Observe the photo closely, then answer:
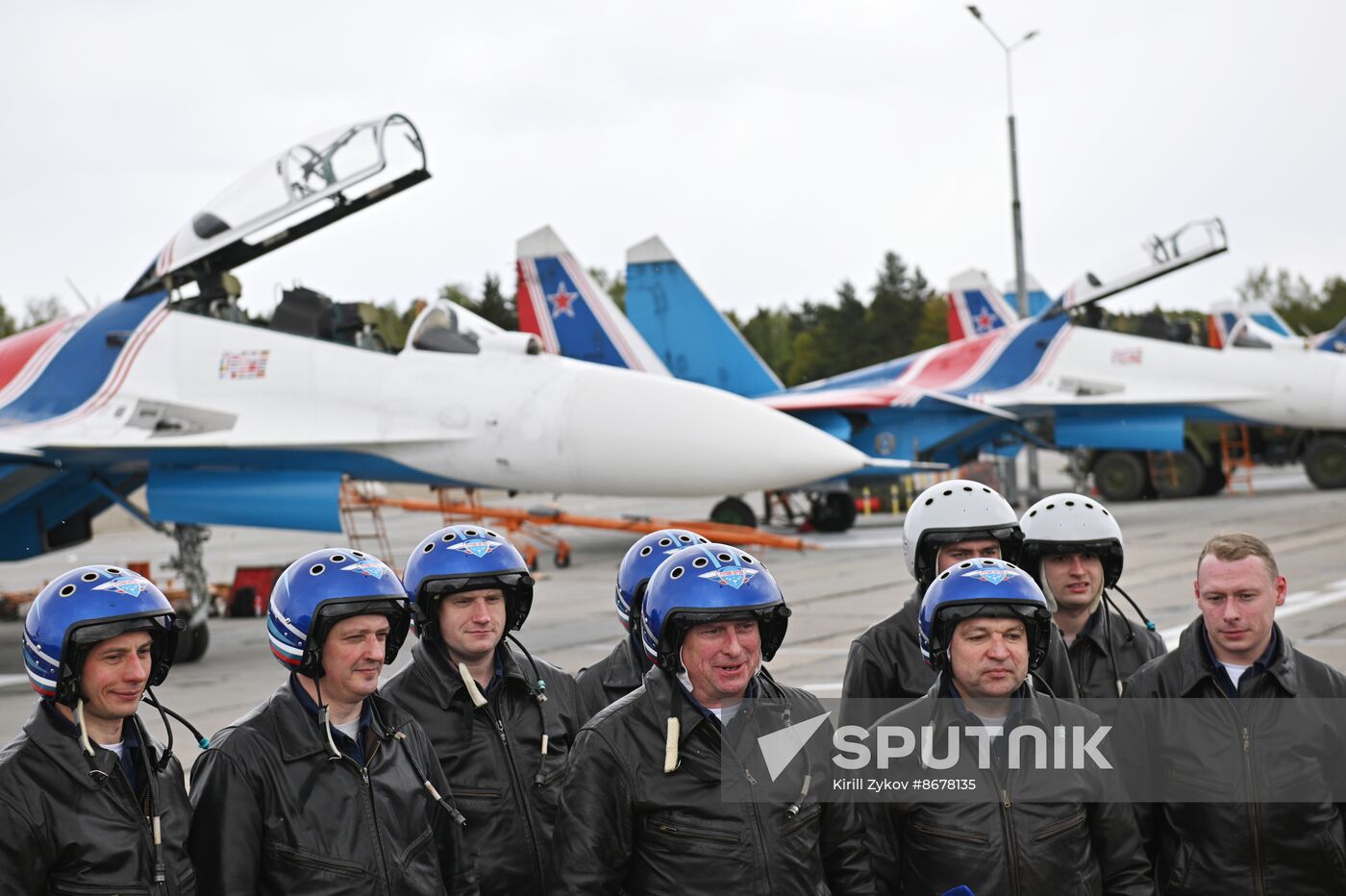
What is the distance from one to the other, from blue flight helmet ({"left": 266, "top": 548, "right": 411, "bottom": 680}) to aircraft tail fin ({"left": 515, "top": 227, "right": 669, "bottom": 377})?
19274mm

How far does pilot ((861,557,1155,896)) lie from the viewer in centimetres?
334

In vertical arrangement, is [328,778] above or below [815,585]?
above

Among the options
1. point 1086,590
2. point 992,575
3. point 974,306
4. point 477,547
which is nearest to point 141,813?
point 477,547

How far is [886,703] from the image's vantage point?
440cm

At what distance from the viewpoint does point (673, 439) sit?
1162 centimetres

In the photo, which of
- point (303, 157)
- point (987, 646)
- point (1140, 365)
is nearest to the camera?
point (987, 646)

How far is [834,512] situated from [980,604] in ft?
61.9

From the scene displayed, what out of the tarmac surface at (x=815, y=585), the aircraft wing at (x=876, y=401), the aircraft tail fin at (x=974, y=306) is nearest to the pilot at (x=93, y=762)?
the tarmac surface at (x=815, y=585)

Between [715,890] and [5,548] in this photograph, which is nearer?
[715,890]

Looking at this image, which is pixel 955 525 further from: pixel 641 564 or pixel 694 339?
pixel 694 339

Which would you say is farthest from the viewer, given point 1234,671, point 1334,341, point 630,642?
point 1334,341

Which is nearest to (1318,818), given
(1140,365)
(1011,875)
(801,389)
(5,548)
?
(1011,875)

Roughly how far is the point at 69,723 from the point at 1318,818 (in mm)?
3157

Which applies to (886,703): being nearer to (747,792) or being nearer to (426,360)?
(747,792)
